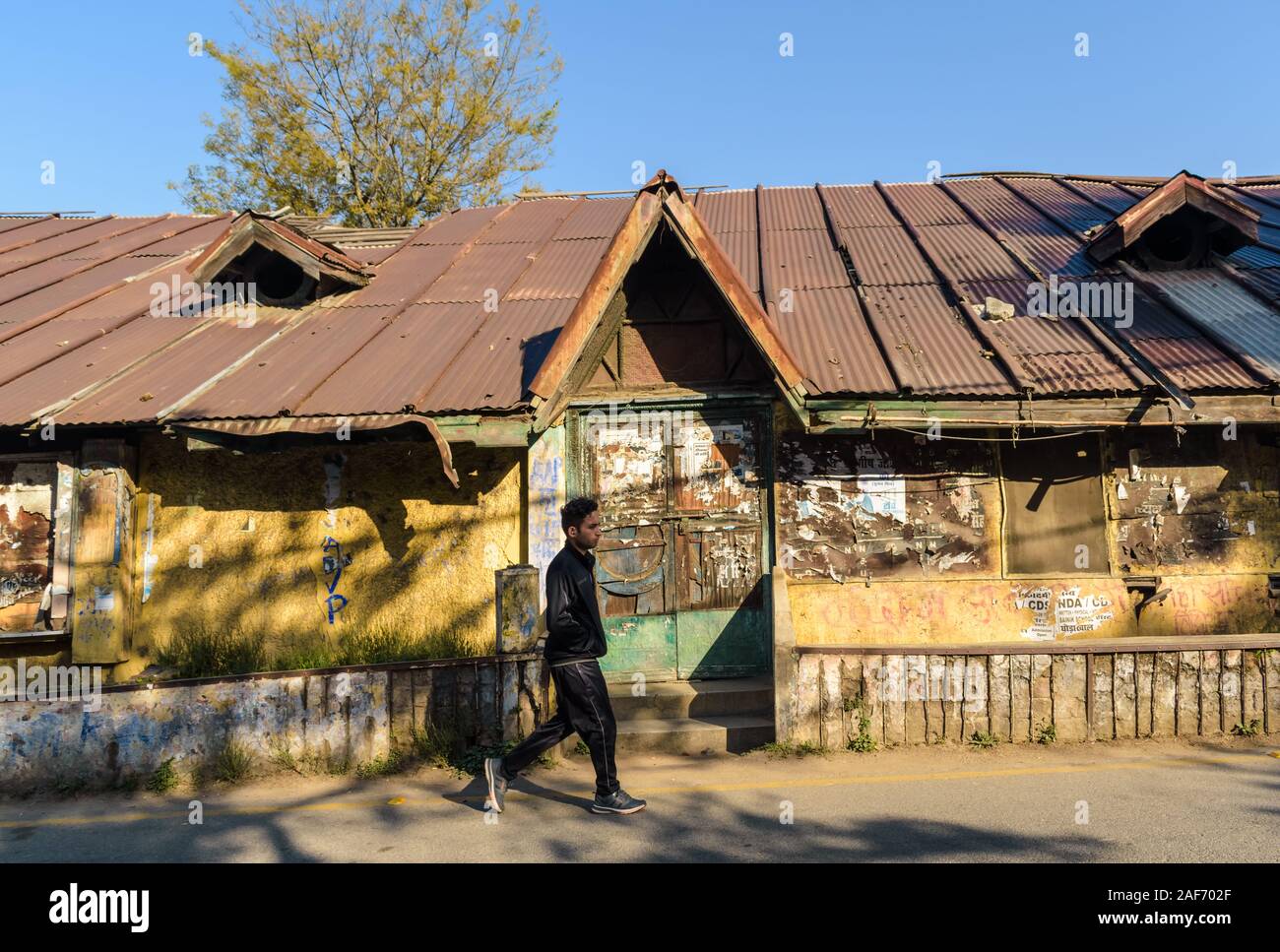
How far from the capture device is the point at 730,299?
793 centimetres

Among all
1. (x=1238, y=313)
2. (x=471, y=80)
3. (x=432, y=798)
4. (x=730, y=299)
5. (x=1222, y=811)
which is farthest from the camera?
(x=471, y=80)

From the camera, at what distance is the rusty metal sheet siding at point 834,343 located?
8.13 meters

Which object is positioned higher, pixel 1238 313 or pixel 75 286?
pixel 75 286

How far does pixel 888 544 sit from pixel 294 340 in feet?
23.5

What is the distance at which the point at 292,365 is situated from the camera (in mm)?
9148

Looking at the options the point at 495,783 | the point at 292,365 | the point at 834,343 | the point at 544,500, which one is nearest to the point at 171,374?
the point at 292,365

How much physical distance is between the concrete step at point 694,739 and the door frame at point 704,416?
1.25 meters

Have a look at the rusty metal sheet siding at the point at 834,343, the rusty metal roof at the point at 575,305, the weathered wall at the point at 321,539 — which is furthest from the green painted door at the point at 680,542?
the rusty metal roof at the point at 575,305

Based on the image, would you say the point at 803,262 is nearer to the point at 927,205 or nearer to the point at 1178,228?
the point at 927,205

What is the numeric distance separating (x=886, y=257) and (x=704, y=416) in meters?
4.22

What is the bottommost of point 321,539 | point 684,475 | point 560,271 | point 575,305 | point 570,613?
point 570,613

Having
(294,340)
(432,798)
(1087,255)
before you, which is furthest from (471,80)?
(432,798)

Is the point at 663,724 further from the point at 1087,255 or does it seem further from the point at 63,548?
the point at 1087,255

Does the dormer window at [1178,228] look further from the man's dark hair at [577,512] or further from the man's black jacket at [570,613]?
the man's black jacket at [570,613]
